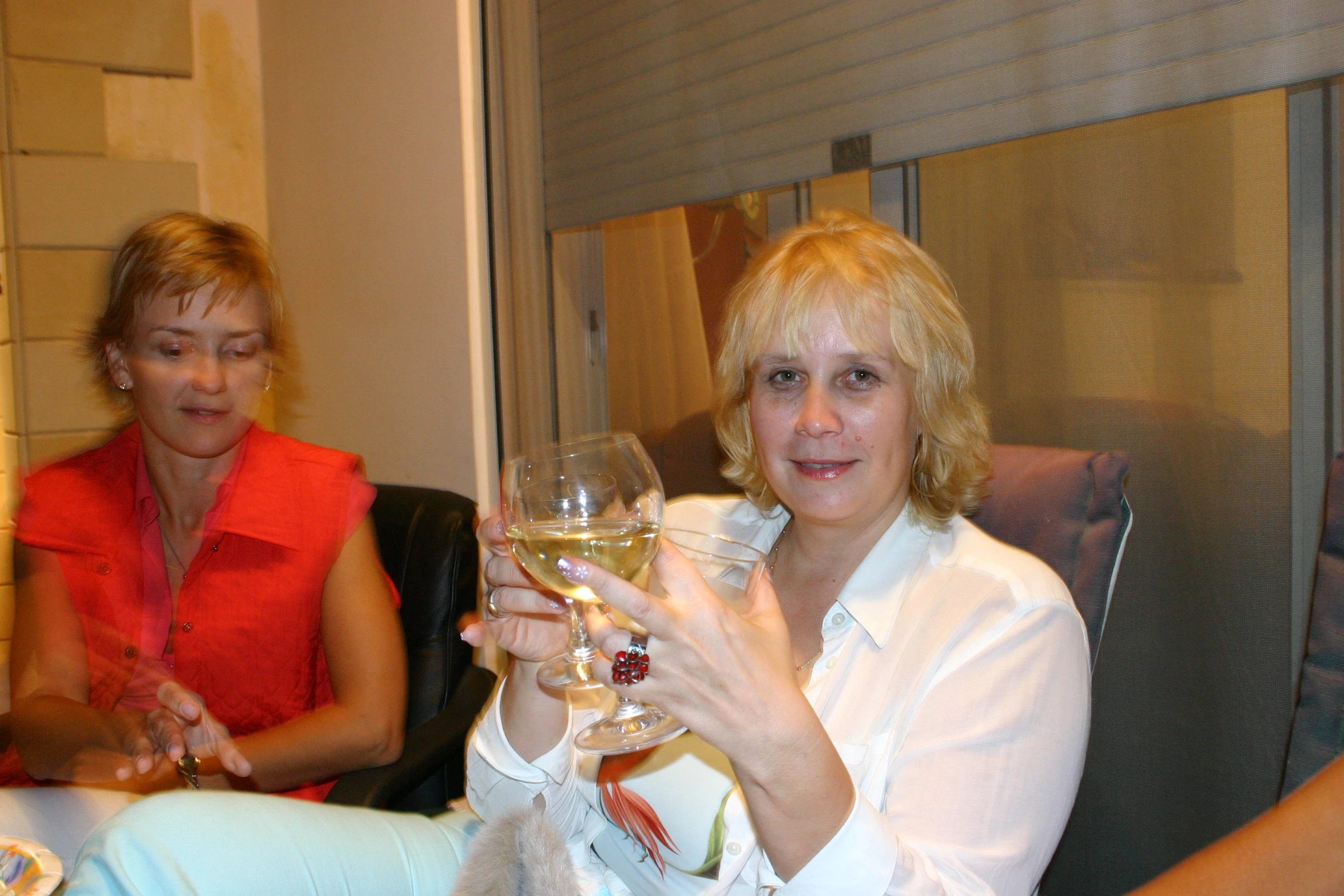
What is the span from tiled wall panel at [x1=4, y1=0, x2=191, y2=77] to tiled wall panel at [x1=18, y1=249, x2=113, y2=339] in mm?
678

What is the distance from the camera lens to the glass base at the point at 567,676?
1005 millimetres

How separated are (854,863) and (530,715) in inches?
22.0

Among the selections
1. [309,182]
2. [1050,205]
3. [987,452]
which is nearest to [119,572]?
[987,452]

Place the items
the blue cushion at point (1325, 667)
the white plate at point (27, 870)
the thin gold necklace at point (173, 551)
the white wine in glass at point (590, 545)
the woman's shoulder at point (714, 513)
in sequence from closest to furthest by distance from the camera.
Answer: the white wine in glass at point (590, 545) → the white plate at point (27, 870) → the blue cushion at point (1325, 667) → the woman's shoulder at point (714, 513) → the thin gold necklace at point (173, 551)

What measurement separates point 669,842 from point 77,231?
315cm

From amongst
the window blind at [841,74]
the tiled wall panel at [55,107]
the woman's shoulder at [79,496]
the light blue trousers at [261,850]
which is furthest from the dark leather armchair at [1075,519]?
the tiled wall panel at [55,107]

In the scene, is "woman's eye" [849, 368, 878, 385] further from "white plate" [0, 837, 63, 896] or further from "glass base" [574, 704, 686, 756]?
"white plate" [0, 837, 63, 896]

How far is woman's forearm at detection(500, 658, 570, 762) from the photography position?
1.32 m

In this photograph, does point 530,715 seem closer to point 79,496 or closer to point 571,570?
point 571,570

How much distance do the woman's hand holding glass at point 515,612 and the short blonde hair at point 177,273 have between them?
0.95 m

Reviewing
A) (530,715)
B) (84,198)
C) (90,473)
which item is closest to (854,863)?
(530,715)

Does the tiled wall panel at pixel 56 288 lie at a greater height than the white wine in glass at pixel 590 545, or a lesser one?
greater

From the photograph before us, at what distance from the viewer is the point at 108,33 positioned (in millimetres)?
3424

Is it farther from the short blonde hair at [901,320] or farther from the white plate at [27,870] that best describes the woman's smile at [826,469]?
the white plate at [27,870]
